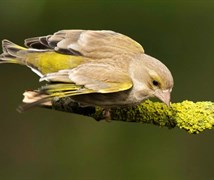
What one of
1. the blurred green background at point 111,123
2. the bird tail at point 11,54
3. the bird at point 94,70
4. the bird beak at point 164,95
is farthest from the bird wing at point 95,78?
the blurred green background at point 111,123

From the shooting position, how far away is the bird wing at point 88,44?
3.40m

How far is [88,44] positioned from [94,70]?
19 centimetres

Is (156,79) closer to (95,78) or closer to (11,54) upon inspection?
(95,78)

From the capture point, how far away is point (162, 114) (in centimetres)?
338

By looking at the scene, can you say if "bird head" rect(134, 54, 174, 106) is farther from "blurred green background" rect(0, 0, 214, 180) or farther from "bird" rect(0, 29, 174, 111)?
"blurred green background" rect(0, 0, 214, 180)

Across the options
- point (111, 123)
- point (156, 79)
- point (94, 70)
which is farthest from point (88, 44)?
point (111, 123)

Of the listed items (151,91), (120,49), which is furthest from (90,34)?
(151,91)

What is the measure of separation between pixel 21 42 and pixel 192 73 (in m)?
1.44

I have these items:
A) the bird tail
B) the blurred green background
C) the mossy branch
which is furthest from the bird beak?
the blurred green background

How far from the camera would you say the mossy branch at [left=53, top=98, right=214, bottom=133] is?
11.1ft


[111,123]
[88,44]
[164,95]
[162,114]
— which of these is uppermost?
[88,44]

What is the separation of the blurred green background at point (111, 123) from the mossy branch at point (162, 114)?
7.27 ft

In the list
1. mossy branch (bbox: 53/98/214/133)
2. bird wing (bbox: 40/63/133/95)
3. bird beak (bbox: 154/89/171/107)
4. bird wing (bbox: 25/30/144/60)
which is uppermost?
bird wing (bbox: 25/30/144/60)

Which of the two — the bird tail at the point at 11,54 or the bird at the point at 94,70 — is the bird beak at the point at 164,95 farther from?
the bird tail at the point at 11,54
